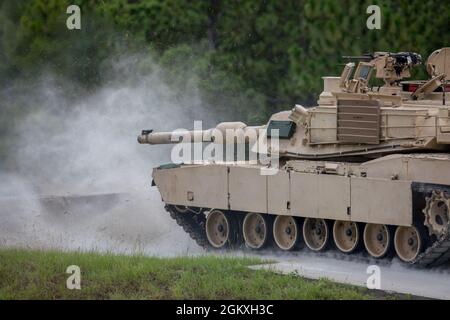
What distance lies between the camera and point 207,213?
23688 millimetres

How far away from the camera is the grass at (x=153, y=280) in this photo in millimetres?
16234

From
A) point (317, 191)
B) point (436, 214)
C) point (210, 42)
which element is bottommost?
point (436, 214)

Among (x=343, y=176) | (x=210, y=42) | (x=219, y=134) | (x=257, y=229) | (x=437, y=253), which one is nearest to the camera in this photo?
(x=437, y=253)

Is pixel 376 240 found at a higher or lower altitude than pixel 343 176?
lower

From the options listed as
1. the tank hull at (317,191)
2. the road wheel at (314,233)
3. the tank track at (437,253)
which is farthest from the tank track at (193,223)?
the tank track at (437,253)

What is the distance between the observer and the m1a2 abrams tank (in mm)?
19109

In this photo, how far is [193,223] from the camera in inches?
923

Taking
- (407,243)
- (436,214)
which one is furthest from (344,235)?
(436,214)

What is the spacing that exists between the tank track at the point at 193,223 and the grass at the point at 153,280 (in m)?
4.44

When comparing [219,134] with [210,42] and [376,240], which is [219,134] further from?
[210,42]

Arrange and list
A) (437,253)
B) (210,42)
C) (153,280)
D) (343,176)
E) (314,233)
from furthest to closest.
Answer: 1. (210,42)
2. (314,233)
3. (343,176)
4. (437,253)
5. (153,280)

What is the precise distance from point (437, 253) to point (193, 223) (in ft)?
19.0
